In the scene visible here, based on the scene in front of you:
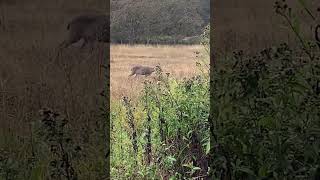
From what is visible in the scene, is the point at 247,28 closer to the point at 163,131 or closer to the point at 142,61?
the point at 142,61

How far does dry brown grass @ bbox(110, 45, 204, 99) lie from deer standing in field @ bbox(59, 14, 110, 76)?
3.6 inches

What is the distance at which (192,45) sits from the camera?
187 cm

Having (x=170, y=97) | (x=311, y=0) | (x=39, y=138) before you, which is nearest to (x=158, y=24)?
(x=170, y=97)

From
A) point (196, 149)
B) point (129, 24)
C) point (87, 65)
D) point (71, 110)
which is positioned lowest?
point (196, 149)

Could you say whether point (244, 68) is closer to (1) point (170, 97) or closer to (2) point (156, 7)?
(1) point (170, 97)

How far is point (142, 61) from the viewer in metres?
1.83

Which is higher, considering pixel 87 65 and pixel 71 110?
pixel 87 65

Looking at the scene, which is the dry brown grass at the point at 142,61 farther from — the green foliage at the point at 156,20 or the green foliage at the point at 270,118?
the green foliage at the point at 270,118

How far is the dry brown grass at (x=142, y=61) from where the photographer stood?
177 centimetres

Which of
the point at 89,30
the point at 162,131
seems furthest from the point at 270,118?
the point at 89,30

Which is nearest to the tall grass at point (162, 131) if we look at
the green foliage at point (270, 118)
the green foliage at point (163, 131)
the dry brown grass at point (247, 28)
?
the green foliage at point (163, 131)

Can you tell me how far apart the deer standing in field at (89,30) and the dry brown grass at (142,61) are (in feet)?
0.30

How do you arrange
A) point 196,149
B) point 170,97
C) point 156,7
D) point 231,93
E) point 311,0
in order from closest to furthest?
1. point 231,93
2. point 311,0
3. point 196,149
4. point 170,97
5. point 156,7

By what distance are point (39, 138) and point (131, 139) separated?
0.34 metres
